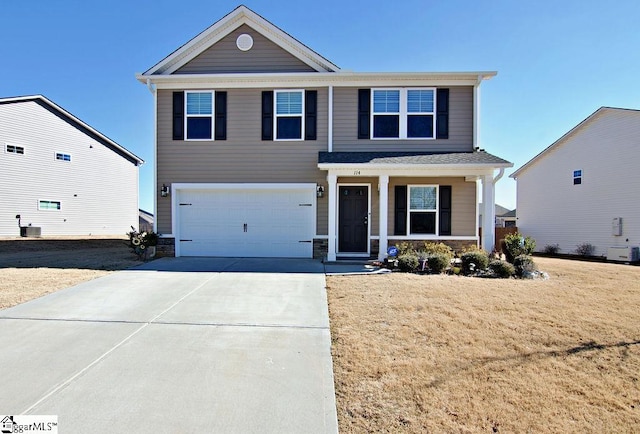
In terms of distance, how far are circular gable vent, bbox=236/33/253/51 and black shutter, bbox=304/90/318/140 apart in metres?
2.44

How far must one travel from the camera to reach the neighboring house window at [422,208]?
10.8 meters

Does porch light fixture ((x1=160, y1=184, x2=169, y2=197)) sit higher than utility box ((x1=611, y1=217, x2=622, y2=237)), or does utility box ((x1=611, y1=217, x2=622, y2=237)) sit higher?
porch light fixture ((x1=160, y1=184, x2=169, y2=197))

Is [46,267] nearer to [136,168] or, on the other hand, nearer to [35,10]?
[35,10]

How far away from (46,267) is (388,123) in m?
10.2

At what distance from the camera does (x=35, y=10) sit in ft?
38.7

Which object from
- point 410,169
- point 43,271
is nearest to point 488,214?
point 410,169

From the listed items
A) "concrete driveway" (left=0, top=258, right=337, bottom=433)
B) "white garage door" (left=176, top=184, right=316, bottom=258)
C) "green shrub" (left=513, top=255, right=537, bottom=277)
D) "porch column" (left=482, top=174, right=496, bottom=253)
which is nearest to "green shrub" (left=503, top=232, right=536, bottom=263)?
"porch column" (left=482, top=174, right=496, bottom=253)

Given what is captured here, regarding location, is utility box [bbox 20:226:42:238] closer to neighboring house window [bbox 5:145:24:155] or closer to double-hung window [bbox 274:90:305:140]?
neighboring house window [bbox 5:145:24:155]

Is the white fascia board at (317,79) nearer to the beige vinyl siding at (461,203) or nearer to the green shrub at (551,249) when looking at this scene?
the beige vinyl siding at (461,203)

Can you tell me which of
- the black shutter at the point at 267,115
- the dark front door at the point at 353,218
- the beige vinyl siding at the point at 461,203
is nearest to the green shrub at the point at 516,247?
the beige vinyl siding at the point at 461,203

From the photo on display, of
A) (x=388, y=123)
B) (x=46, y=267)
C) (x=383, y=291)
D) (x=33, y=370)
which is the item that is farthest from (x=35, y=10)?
(x=383, y=291)

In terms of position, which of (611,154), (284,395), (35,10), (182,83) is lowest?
(284,395)

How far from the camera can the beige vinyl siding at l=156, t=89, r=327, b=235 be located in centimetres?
1077

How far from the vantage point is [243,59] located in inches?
436
